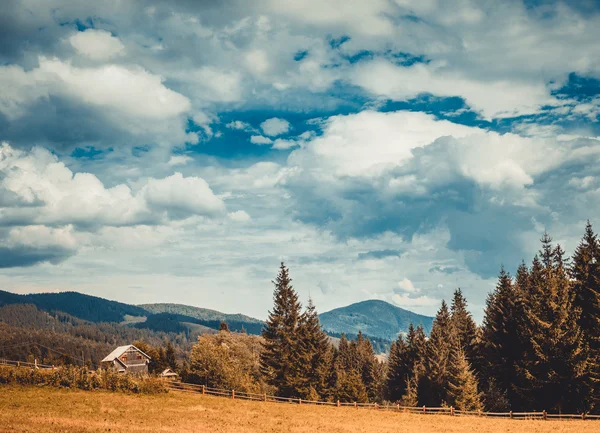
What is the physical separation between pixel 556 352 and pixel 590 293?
7.34 m

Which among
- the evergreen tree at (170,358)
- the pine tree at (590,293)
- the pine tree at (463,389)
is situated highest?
the pine tree at (590,293)

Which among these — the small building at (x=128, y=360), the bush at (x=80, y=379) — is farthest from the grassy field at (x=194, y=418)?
the small building at (x=128, y=360)

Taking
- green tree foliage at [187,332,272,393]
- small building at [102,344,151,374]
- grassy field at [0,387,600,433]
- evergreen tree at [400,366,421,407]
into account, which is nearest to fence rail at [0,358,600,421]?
green tree foliage at [187,332,272,393]

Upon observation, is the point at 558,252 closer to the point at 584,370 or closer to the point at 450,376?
the point at 584,370

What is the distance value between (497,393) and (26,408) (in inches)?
1857

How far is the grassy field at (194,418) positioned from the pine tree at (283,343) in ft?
23.4

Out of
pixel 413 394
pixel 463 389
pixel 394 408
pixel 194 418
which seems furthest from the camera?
pixel 413 394

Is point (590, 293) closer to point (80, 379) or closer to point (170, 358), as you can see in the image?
point (80, 379)

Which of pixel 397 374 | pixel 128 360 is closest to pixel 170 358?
pixel 128 360

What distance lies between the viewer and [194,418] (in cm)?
3816

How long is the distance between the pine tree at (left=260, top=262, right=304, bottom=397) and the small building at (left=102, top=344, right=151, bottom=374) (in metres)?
58.3

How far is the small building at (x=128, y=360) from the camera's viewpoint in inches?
4171

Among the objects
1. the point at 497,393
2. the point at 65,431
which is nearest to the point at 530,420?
the point at 497,393

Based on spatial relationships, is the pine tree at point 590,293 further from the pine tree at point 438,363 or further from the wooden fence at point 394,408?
the pine tree at point 438,363
